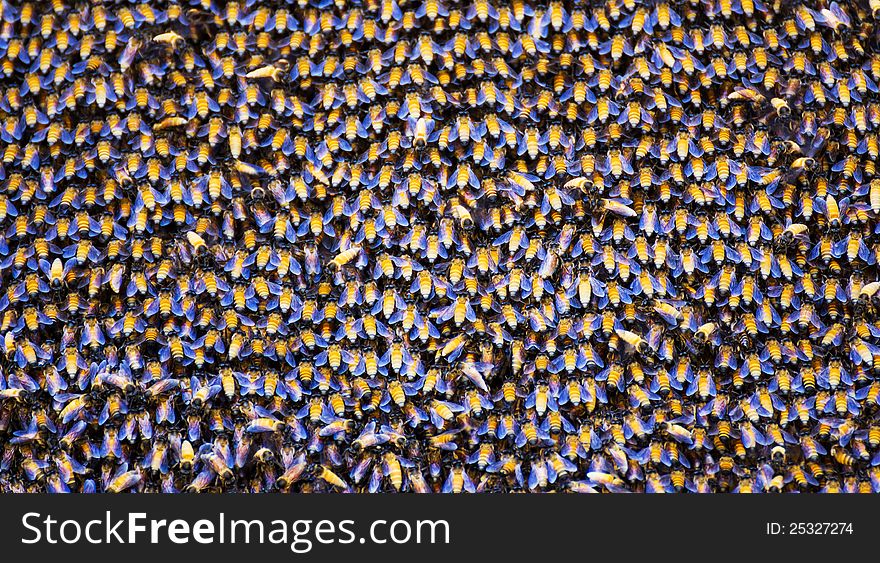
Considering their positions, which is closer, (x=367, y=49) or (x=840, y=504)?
(x=840, y=504)

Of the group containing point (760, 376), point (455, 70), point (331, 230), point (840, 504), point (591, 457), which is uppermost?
point (455, 70)

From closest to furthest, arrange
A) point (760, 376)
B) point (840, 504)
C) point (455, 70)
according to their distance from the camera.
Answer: point (840, 504) < point (760, 376) < point (455, 70)

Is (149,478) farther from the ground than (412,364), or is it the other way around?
(412,364)

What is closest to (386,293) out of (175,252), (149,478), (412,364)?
(412,364)

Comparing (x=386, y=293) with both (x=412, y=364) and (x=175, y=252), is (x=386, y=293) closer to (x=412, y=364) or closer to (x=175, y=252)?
(x=412, y=364)

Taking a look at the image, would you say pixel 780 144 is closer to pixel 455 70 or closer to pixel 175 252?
pixel 455 70

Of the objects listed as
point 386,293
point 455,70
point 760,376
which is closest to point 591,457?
point 760,376

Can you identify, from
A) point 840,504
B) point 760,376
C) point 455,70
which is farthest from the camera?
point 455,70
